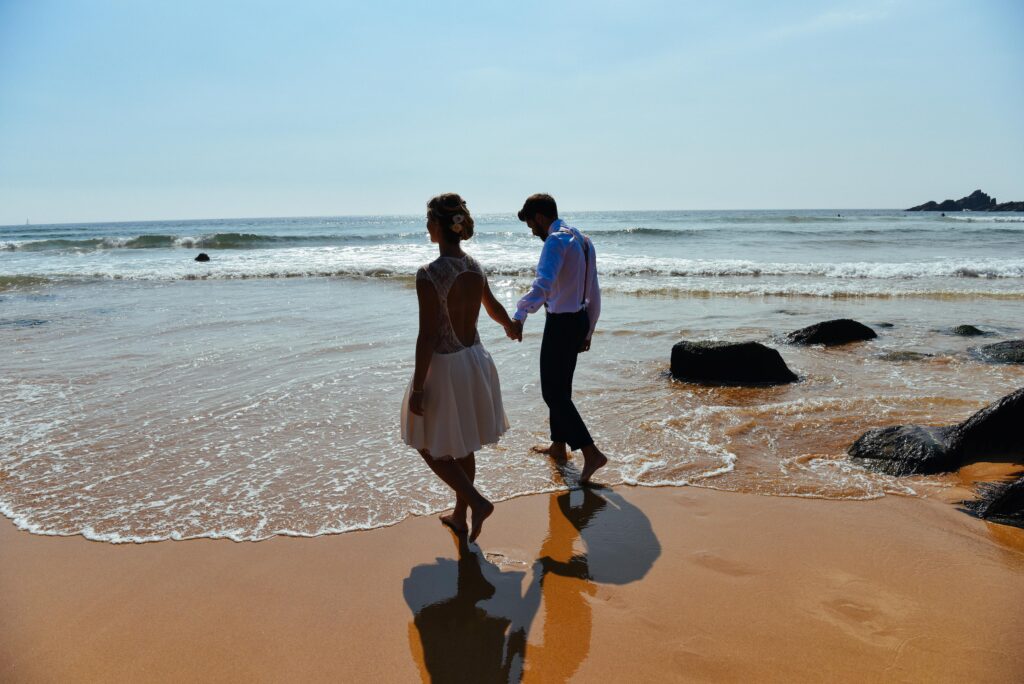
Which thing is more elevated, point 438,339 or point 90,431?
point 438,339

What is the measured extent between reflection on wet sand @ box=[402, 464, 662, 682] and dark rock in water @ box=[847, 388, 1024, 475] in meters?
1.96

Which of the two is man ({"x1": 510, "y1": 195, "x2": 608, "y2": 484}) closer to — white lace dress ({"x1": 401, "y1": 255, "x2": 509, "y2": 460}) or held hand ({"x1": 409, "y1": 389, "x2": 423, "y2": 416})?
white lace dress ({"x1": 401, "y1": 255, "x2": 509, "y2": 460})

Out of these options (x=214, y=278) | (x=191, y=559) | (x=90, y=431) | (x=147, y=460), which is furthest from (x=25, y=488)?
(x=214, y=278)

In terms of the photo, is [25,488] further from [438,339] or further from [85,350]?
[85,350]

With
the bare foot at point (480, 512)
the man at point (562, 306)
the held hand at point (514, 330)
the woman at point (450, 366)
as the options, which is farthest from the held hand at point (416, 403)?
the man at point (562, 306)

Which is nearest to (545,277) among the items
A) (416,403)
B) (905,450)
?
(416,403)

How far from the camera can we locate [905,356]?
802cm

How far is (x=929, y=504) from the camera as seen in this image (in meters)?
3.95

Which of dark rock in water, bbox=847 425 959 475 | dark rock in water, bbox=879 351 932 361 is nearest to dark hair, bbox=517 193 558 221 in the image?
dark rock in water, bbox=847 425 959 475

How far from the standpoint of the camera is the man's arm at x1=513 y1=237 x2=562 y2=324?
4.40 metres

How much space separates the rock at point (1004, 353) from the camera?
7.56 m

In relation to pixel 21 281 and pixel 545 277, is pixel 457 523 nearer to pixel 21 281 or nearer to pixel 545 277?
pixel 545 277

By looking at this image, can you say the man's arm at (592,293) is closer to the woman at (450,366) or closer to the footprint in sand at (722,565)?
the woman at (450,366)

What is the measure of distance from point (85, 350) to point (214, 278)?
517 inches
